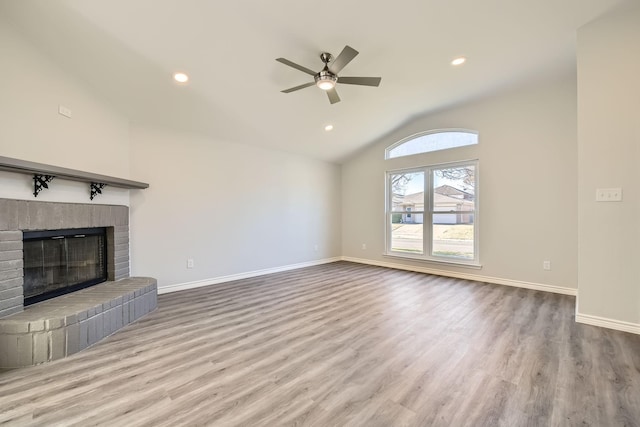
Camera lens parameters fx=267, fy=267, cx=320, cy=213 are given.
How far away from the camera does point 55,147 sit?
267cm

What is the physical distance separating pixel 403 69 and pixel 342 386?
3565mm

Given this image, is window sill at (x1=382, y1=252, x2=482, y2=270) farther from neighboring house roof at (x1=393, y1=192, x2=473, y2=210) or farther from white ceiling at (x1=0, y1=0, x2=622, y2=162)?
white ceiling at (x1=0, y1=0, x2=622, y2=162)

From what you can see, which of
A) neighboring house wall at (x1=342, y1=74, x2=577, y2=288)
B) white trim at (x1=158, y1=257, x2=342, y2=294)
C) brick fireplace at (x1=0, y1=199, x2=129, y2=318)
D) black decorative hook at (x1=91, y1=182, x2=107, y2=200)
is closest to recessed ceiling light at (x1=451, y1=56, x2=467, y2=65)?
neighboring house wall at (x1=342, y1=74, x2=577, y2=288)

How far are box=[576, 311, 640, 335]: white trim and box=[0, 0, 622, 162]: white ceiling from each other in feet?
10.0

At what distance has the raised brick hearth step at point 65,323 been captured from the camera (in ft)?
6.59

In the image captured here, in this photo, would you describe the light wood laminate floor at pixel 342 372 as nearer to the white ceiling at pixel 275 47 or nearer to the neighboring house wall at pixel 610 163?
the neighboring house wall at pixel 610 163

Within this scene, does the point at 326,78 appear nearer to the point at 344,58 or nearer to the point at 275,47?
the point at 344,58

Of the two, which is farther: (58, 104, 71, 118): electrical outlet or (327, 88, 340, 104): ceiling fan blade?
(327, 88, 340, 104): ceiling fan blade

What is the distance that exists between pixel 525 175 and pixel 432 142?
164 centimetres

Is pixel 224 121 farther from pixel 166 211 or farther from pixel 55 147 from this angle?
pixel 55 147

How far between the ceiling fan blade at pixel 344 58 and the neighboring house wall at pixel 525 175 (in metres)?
3.09

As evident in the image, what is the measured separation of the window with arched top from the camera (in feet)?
15.7

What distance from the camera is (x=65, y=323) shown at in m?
2.15

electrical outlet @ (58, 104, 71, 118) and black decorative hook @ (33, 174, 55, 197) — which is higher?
electrical outlet @ (58, 104, 71, 118)
